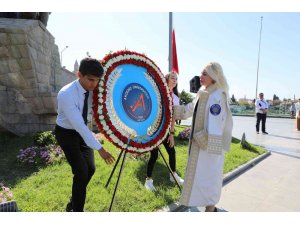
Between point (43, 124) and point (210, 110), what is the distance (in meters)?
6.44

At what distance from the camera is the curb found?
4051 mm

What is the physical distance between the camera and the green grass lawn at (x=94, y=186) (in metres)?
3.98

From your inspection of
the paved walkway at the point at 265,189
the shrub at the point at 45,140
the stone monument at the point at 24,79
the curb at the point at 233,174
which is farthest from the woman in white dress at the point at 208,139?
the stone monument at the point at 24,79

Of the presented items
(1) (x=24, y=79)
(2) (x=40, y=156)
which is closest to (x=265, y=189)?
(2) (x=40, y=156)

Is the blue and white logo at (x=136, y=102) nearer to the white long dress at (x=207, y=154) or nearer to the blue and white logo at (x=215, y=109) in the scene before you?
the white long dress at (x=207, y=154)

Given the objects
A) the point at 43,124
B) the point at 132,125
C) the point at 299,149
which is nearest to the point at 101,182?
the point at 132,125

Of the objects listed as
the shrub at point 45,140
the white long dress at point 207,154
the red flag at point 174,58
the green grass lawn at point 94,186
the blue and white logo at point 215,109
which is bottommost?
the green grass lawn at point 94,186

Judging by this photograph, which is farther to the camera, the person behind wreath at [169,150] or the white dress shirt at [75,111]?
the person behind wreath at [169,150]

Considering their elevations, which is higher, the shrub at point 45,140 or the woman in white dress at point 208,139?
the woman in white dress at point 208,139

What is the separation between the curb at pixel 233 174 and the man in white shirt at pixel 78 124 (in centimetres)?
133

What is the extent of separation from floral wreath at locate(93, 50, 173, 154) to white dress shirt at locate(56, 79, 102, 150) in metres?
0.31

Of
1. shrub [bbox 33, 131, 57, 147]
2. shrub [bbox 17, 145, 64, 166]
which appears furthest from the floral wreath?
shrub [bbox 33, 131, 57, 147]

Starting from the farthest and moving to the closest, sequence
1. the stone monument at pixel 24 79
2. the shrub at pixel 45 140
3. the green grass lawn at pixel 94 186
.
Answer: the stone monument at pixel 24 79 < the shrub at pixel 45 140 < the green grass lawn at pixel 94 186
